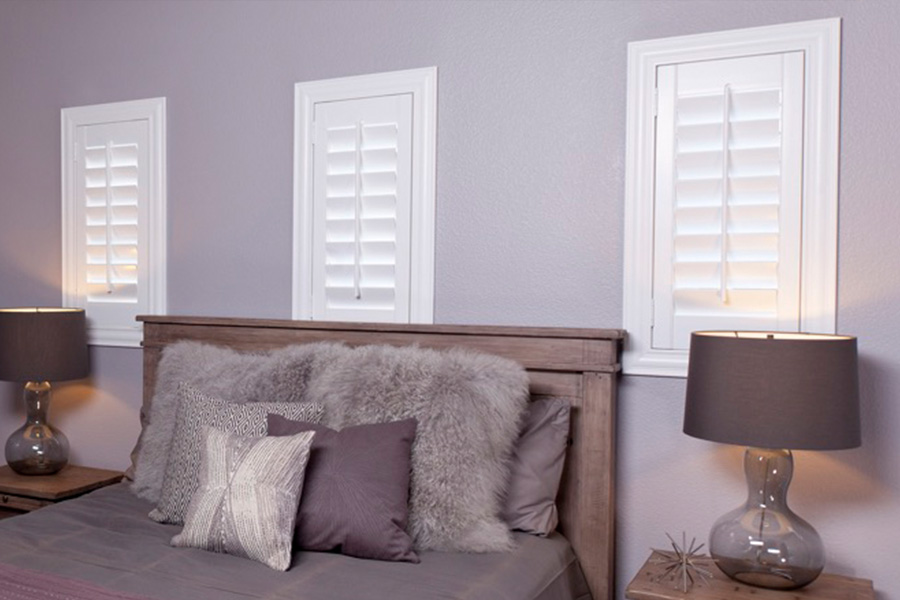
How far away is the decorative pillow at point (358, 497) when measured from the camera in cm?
204

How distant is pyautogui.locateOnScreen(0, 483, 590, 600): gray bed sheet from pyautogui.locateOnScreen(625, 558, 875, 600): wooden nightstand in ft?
0.76

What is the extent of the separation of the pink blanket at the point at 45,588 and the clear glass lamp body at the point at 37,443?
137 centimetres

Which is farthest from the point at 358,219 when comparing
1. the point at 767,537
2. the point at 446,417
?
the point at 767,537

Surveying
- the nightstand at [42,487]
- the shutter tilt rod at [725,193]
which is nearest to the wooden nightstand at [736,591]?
the shutter tilt rod at [725,193]

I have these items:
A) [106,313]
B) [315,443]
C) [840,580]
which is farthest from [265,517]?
[106,313]

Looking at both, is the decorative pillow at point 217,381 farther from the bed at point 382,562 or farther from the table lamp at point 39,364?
the table lamp at point 39,364

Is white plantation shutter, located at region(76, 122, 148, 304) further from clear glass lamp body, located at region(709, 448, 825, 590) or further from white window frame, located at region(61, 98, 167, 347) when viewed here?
clear glass lamp body, located at region(709, 448, 825, 590)

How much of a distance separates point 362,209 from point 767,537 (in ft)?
5.40

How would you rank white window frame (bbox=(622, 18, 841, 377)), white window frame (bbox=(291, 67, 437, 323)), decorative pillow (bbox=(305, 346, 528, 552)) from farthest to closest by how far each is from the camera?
white window frame (bbox=(291, 67, 437, 323)) < white window frame (bbox=(622, 18, 841, 377)) < decorative pillow (bbox=(305, 346, 528, 552))

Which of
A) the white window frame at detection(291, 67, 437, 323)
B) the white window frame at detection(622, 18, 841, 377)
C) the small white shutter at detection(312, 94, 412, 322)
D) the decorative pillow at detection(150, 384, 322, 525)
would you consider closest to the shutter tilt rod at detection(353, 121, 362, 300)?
the small white shutter at detection(312, 94, 412, 322)

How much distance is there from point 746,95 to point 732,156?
178 mm

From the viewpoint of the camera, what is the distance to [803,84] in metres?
2.28

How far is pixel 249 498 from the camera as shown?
201cm

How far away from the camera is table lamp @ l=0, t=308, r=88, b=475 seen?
3.07 m
